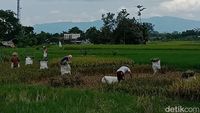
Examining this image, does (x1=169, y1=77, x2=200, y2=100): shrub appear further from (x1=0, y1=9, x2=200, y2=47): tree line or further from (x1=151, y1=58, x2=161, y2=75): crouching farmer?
(x1=0, y1=9, x2=200, y2=47): tree line

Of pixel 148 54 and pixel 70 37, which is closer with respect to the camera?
pixel 148 54

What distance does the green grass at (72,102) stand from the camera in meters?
8.84

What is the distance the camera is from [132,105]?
9703 millimetres

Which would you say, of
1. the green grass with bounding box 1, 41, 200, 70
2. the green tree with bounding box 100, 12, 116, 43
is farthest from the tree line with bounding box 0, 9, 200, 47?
the green grass with bounding box 1, 41, 200, 70

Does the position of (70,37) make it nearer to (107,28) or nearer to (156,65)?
(107,28)

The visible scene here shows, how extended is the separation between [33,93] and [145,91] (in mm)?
2957

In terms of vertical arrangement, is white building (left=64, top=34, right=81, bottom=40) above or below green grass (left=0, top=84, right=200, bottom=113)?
below

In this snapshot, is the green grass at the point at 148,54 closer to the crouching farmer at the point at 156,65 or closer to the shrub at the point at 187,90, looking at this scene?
the crouching farmer at the point at 156,65

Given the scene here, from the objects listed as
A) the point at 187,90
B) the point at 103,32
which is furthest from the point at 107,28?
the point at 187,90

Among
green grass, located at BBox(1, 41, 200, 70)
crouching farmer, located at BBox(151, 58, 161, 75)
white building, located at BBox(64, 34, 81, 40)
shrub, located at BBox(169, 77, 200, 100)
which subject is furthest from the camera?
white building, located at BBox(64, 34, 81, 40)

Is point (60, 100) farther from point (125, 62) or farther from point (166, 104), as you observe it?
point (125, 62)

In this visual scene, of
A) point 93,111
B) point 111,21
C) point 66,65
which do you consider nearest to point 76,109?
point 93,111

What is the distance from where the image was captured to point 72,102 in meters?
9.81

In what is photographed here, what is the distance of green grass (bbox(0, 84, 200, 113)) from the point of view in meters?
8.84
